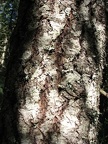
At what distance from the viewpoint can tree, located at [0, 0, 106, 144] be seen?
1.50 meters

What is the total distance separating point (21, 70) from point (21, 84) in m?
0.07

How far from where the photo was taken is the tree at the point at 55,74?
1.50 meters

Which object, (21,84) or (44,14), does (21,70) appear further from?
(44,14)

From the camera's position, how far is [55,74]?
5.17ft

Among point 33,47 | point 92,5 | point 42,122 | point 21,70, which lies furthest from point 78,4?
point 42,122

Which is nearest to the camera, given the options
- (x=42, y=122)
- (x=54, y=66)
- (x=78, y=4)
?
(x=42, y=122)

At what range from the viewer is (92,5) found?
175cm

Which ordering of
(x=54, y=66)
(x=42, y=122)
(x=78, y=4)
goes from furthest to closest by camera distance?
(x=78, y=4)
(x=54, y=66)
(x=42, y=122)

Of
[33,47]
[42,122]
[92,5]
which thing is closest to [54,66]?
[33,47]

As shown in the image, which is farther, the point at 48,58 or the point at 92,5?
the point at 92,5

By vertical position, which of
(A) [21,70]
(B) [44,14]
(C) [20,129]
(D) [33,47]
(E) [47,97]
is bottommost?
(C) [20,129]

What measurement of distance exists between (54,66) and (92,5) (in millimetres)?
413

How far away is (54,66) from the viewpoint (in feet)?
5.22

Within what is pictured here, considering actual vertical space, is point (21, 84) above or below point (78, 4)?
below
